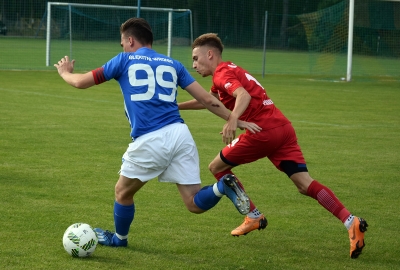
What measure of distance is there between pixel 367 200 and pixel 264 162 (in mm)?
2518

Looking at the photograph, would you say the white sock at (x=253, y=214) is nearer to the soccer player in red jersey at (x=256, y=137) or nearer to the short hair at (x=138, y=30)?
the soccer player in red jersey at (x=256, y=137)

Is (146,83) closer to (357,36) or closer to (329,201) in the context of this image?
(329,201)

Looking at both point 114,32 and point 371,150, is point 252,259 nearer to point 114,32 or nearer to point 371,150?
point 371,150

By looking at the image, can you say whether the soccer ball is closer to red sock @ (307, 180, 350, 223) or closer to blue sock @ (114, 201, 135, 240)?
blue sock @ (114, 201, 135, 240)

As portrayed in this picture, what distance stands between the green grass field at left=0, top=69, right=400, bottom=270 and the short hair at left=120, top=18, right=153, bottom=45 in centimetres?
166

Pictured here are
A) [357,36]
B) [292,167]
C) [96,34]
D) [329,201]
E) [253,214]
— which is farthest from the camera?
[357,36]

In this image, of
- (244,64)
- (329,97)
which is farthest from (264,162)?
(244,64)

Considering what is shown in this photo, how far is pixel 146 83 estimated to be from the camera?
205 inches

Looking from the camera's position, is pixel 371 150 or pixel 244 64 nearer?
pixel 371 150

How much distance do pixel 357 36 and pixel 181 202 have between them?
2565 centimetres

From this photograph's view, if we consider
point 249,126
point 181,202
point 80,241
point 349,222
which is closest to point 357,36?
point 181,202

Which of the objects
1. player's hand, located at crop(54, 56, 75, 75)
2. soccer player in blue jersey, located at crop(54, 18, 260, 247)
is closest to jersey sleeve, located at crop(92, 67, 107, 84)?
soccer player in blue jersey, located at crop(54, 18, 260, 247)

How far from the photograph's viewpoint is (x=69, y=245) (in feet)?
17.1

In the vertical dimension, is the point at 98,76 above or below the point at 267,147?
above
